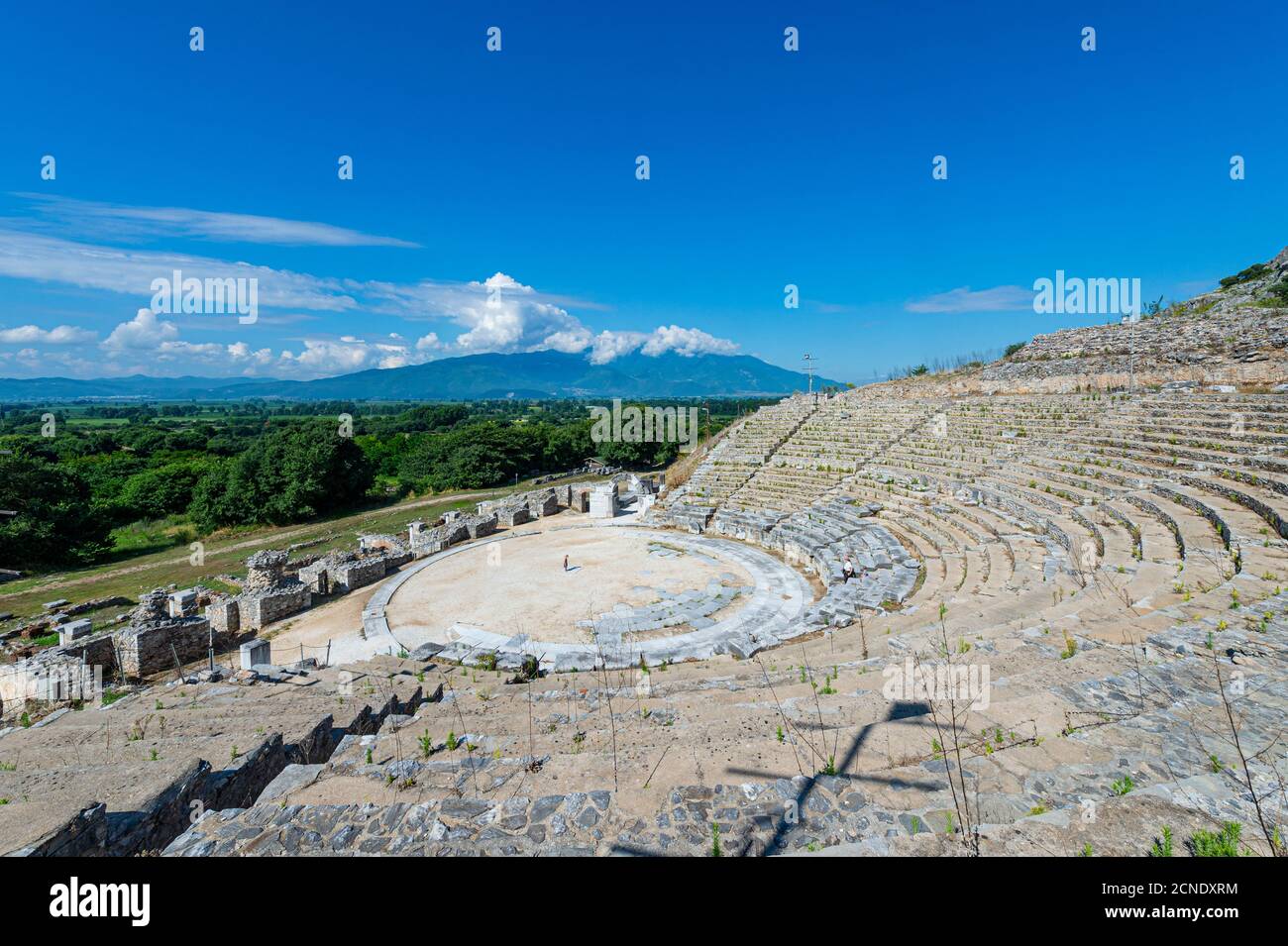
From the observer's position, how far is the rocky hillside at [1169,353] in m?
17.4

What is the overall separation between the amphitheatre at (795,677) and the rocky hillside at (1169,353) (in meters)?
0.23

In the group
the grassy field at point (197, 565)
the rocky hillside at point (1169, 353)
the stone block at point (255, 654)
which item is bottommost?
the stone block at point (255, 654)

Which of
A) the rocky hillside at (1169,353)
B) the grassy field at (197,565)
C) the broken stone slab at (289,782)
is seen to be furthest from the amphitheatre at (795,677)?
the grassy field at (197,565)

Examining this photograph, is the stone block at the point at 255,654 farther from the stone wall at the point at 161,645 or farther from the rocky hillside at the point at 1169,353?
the rocky hillside at the point at 1169,353

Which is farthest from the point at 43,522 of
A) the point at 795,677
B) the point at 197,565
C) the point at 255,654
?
the point at 795,677

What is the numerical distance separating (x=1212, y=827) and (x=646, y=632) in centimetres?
958

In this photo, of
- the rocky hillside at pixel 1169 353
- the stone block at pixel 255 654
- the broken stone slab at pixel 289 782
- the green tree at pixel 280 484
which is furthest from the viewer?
the green tree at pixel 280 484

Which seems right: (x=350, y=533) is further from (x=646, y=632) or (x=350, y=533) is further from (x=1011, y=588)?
(x=1011, y=588)

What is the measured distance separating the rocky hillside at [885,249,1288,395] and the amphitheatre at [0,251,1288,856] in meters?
0.23

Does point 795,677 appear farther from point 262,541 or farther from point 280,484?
point 280,484

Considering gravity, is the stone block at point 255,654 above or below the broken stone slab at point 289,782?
below

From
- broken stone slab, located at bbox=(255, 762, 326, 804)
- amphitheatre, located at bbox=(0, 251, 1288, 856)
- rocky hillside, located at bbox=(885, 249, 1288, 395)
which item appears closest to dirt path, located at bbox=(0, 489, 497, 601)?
amphitheatre, located at bbox=(0, 251, 1288, 856)

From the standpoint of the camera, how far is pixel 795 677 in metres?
7.51

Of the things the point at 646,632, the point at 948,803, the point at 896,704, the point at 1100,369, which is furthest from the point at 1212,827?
the point at 1100,369
